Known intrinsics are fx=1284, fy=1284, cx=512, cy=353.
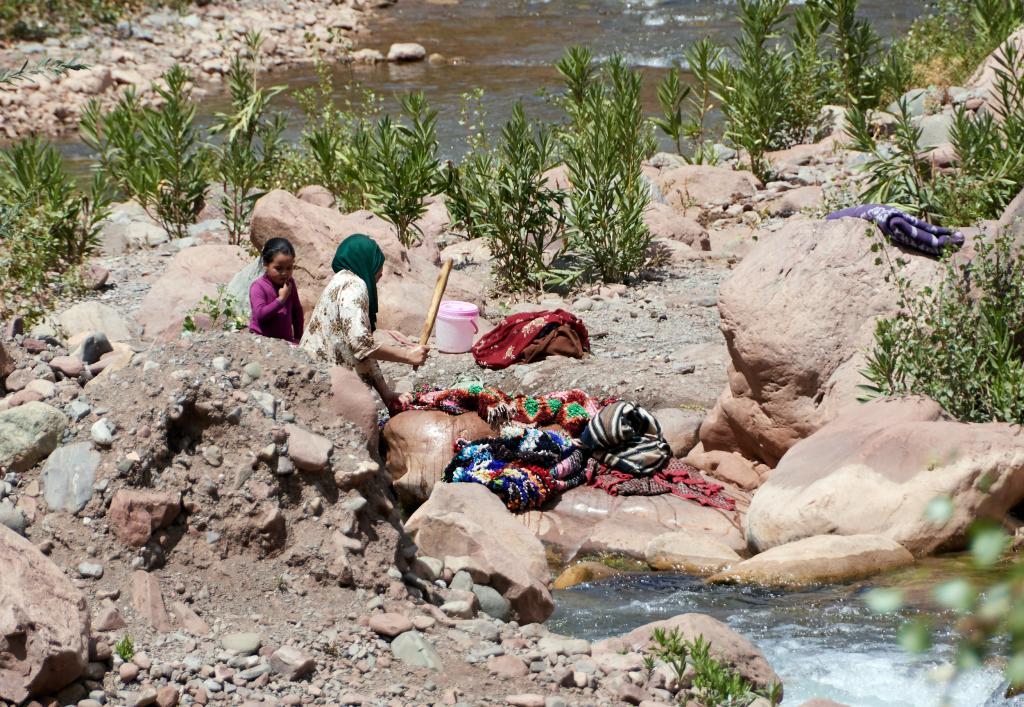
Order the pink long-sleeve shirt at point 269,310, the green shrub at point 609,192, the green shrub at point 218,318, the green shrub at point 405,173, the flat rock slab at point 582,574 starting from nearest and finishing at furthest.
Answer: the flat rock slab at point 582,574, the pink long-sleeve shirt at point 269,310, the green shrub at point 218,318, the green shrub at point 609,192, the green shrub at point 405,173

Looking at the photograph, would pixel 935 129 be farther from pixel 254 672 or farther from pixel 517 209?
pixel 254 672

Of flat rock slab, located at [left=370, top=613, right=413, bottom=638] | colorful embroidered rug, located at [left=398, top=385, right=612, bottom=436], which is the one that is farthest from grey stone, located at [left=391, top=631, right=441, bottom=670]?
colorful embroidered rug, located at [left=398, top=385, right=612, bottom=436]

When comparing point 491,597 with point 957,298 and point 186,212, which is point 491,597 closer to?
point 957,298

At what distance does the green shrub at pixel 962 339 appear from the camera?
231 inches

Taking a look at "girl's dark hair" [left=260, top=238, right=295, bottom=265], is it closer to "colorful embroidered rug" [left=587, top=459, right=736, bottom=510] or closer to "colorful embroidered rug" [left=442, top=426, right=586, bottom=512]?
"colorful embroidered rug" [left=442, top=426, right=586, bottom=512]

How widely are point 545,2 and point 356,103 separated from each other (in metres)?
6.87

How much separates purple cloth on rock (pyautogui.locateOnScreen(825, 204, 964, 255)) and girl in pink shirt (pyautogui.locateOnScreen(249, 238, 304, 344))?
2.90 m

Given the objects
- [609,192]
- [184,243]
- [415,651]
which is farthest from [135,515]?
[184,243]

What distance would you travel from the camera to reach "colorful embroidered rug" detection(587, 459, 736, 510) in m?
6.44

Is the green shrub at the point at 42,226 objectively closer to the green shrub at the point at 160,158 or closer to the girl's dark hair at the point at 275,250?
the green shrub at the point at 160,158

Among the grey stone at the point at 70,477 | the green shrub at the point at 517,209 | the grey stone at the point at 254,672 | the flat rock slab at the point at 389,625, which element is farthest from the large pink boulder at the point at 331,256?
the grey stone at the point at 254,672

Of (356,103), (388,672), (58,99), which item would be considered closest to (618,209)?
(388,672)

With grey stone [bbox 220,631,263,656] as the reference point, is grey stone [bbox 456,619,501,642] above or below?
below

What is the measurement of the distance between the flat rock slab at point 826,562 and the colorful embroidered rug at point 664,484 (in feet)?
3.11
